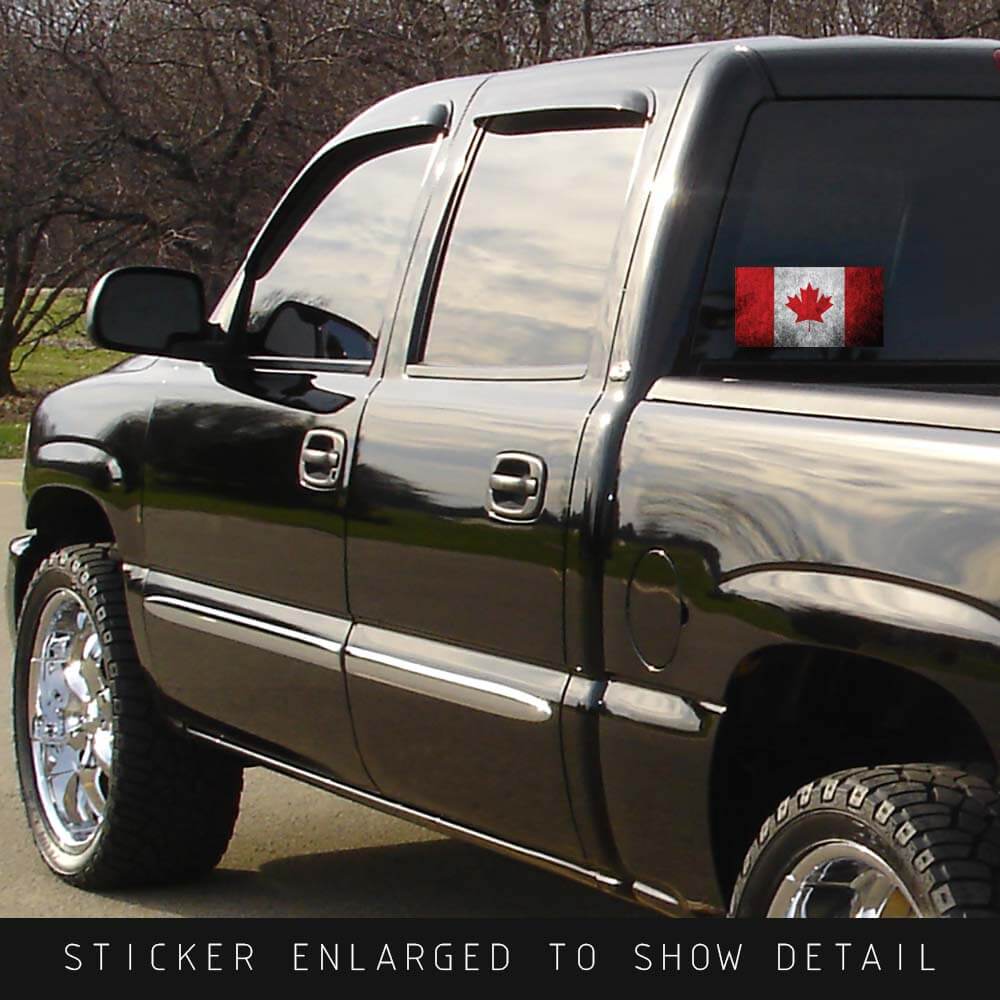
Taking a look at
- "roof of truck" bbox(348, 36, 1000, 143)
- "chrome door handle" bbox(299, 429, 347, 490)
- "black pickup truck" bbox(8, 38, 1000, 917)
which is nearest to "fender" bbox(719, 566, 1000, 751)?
"black pickup truck" bbox(8, 38, 1000, 917)

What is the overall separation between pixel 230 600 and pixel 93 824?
1.17 m

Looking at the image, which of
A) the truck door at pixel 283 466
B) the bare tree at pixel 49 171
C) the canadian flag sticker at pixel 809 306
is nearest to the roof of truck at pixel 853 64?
the canadian flag sticker at pixel 809 306

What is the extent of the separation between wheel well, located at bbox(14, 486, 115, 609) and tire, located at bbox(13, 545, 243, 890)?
0.42ft

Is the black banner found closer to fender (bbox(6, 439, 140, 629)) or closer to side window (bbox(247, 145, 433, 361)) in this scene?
fender (bbox(6, 439, 140, 629))

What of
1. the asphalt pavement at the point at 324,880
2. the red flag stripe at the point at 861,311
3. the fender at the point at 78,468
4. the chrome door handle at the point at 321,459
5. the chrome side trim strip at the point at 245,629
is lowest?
the asphalt pavement at the point at 324,880

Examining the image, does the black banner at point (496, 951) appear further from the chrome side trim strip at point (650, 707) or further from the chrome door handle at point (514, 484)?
the chrome door handle at point (514, 484)

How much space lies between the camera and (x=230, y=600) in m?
5.14

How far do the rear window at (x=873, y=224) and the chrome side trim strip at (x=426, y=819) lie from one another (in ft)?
3.04

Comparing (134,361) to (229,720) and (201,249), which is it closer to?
(229,720)

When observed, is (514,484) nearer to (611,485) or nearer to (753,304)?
(611,485)

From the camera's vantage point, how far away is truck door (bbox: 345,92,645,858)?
13.4ft

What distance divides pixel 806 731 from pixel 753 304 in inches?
31.2

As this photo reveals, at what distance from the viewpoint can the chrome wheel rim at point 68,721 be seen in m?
5.94

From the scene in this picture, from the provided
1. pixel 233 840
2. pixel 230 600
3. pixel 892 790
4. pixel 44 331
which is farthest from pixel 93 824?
pixel 44 331
